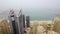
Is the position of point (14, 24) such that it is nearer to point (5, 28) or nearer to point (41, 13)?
point (5, 28)

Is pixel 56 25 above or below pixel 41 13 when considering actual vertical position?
below

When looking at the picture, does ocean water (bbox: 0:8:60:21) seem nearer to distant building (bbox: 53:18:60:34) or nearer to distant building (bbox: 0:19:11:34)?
distant building (bbox: 53:18:60:34)

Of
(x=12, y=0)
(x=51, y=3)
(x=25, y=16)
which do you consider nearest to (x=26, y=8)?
(x=25, y=16)

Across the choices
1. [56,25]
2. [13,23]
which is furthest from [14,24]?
[56,25]

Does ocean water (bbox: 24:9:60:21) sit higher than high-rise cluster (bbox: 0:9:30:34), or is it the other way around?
ocean water (bbox: 24:9:60:21)

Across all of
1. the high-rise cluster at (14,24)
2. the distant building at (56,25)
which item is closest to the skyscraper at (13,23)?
the high-rise cluster at (14,24)

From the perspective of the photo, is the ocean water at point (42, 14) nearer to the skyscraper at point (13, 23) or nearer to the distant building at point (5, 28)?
the skyscraper at point (13, 23)

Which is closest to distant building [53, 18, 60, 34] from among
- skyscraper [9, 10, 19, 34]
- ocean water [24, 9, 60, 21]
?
ocean water [24, 9, 60, 21]

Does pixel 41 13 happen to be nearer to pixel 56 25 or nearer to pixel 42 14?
pixel 42 14

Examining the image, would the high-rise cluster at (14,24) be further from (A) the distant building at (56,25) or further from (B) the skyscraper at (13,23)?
(A) the distant building at (56,25)

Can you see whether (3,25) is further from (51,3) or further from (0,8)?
(51,3)

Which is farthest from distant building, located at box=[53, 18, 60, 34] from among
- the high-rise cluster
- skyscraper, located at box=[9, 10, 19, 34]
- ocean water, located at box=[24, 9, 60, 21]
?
skyscraper, located at box=[9, 10, 19, 34]

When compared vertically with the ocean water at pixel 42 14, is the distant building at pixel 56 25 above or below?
below

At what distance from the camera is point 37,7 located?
1.54 metres
